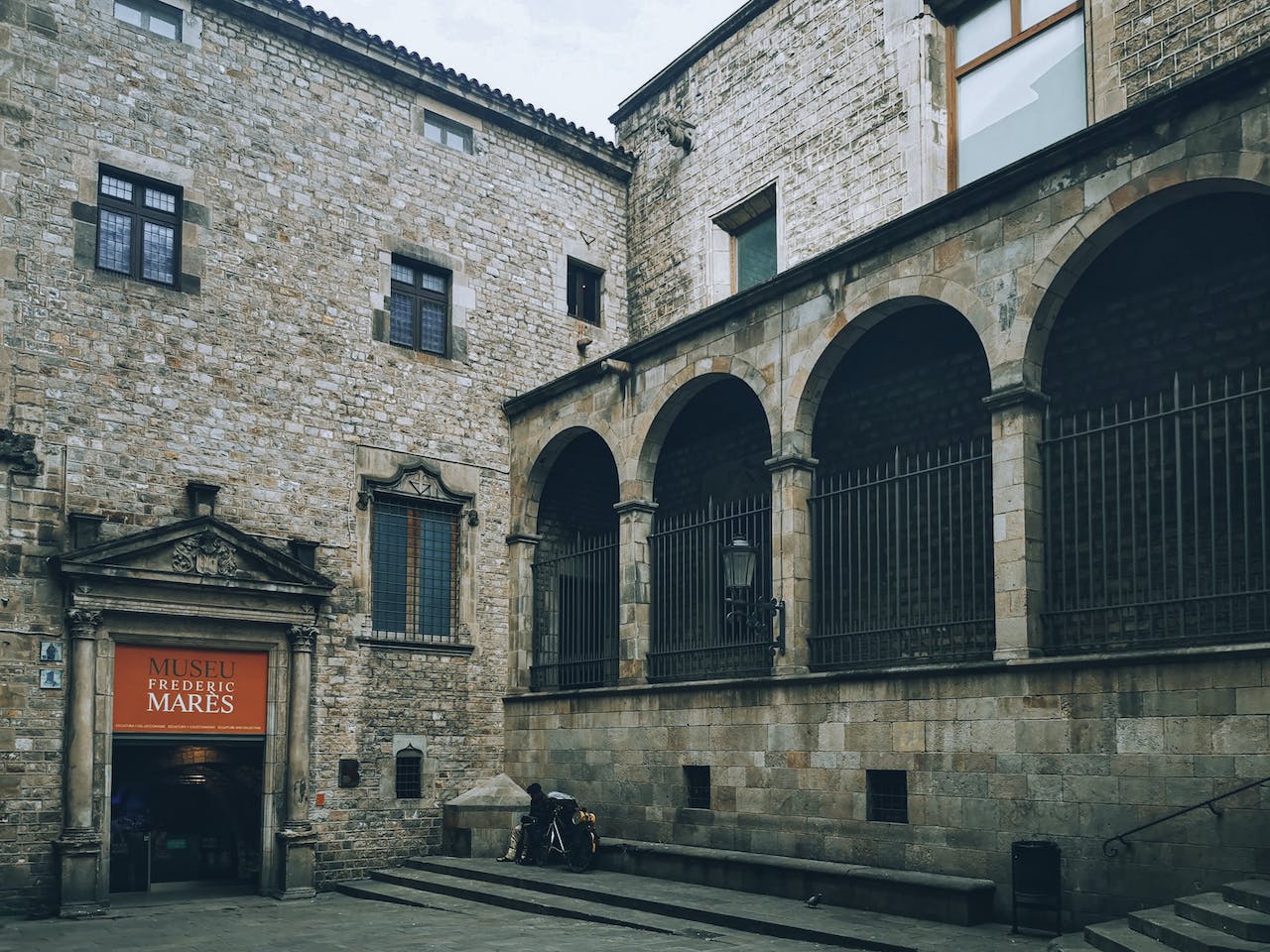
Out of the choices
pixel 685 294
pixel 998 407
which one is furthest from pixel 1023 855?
pixel 685 294

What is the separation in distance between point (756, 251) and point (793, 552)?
Answer: 6.43m

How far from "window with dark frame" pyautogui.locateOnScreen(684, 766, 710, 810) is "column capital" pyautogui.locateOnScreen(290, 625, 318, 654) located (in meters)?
4.94

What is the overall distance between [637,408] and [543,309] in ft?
11.8

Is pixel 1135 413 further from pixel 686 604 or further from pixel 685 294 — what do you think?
pixel 685 294

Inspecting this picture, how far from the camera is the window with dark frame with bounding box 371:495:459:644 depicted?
661 inches

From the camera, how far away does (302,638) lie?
15555 millimetres

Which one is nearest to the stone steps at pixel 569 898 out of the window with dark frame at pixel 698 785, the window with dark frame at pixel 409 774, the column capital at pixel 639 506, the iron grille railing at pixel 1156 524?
the window with dark frame at pixel 409 774

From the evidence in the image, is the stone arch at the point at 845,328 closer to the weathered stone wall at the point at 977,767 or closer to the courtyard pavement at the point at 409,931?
the weathered stone wall at the point at 977,767

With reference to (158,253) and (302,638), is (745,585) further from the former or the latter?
(158,253)

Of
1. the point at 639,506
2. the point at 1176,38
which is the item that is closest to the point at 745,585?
the point at 639,506

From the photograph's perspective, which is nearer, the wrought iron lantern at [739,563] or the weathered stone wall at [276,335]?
the wrought iron lantern at [739,563]

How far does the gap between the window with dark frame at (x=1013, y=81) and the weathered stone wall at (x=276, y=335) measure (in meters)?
6.67

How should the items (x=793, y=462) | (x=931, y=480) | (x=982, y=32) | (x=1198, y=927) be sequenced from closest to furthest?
(x=1198, y=927), (x=793, y=462), (x=931, y=480), (x=982, y=32)

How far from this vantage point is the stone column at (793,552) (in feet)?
43.8
